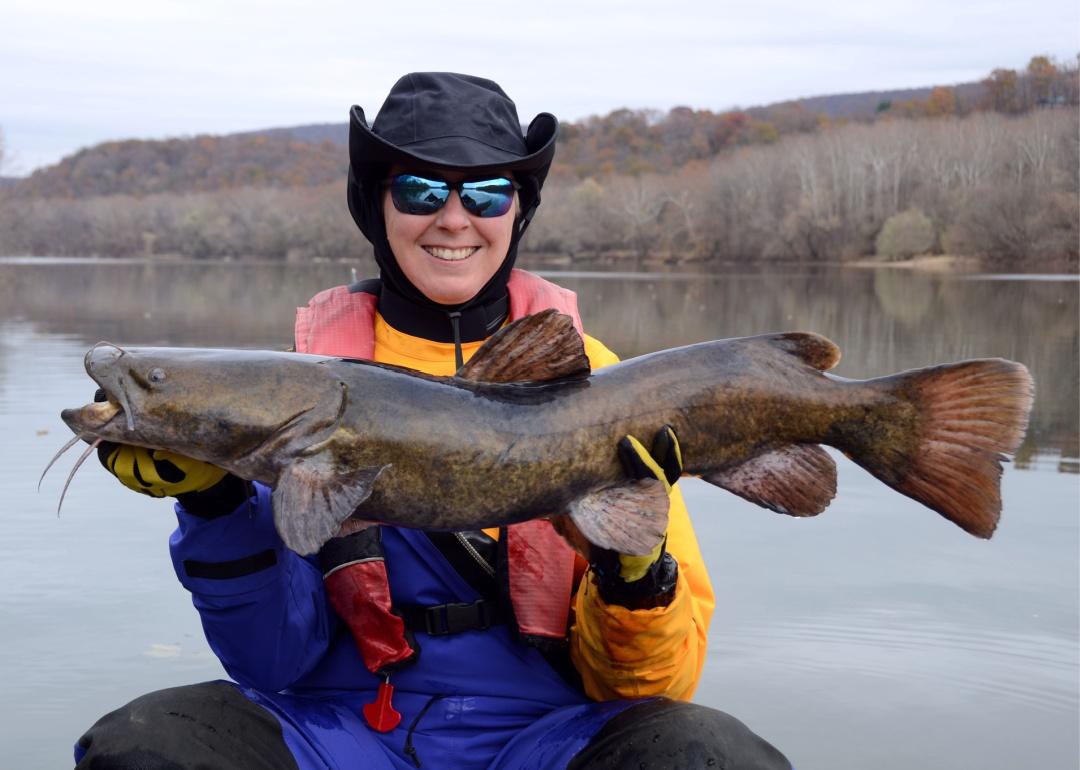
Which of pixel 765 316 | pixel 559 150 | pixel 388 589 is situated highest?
pixel 559 150

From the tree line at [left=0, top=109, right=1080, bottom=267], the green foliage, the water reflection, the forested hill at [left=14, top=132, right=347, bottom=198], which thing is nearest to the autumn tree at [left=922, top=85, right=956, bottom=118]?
the tree line at [left=0, top=109, right=1080, bottom=267]

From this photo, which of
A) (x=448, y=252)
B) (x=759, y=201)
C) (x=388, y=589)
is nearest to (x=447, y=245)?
(x=448, y=252)

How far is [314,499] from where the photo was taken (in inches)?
95.3

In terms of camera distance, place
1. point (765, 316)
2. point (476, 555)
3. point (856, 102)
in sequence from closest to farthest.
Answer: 1. point (476, 555)
2. point (765, 316)
3. point (856, 102)

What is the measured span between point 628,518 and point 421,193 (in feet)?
4.00

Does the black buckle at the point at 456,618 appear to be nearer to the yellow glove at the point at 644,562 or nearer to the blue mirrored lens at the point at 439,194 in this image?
the yellow glove at the point at 644,562

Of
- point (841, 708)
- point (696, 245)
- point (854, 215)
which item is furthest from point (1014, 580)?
point (696, 245)

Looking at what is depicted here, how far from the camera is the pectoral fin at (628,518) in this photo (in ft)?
8.68

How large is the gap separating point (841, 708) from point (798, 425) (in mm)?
2034

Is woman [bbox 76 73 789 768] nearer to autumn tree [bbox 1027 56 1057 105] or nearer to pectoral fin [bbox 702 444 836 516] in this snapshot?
pectoral fin [bbox 702 444 836 516]

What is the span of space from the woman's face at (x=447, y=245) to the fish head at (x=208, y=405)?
87 centimetres

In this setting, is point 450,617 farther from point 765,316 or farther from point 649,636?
point 765,316

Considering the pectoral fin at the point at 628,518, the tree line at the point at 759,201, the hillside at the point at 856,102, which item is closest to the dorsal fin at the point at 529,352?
the pectoral fin at the point at 628,518

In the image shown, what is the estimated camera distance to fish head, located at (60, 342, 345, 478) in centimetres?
242
